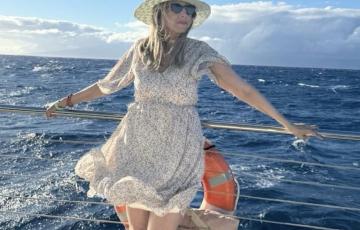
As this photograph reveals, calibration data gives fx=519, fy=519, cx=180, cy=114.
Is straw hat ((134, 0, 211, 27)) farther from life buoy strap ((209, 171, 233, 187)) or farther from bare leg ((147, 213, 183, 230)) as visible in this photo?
bare leg ((147, 213, 183, 230))

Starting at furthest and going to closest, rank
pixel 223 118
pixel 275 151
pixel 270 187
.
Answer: pixel 223 118 → pixel 275 151 → pixel 270 187

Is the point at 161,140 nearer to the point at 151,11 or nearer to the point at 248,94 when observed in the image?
the point at 248,94

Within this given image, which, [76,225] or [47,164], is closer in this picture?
[76,225]

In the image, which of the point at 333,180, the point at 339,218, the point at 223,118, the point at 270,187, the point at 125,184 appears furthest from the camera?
the point at 223,118

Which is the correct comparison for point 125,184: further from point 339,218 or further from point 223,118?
point 223,118

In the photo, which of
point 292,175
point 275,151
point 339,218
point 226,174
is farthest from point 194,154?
point 275,151

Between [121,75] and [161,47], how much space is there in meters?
0.33

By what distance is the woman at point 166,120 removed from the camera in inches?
80.4

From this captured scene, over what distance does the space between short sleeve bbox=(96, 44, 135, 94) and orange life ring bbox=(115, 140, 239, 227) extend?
0.46 m

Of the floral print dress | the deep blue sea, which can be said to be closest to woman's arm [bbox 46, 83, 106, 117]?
the deep blue sea

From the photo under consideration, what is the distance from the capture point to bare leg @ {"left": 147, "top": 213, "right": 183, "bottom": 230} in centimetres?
201

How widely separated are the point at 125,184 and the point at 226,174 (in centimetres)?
50

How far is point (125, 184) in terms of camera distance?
6.64ft

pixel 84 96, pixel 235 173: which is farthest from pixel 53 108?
pixel 235 173
